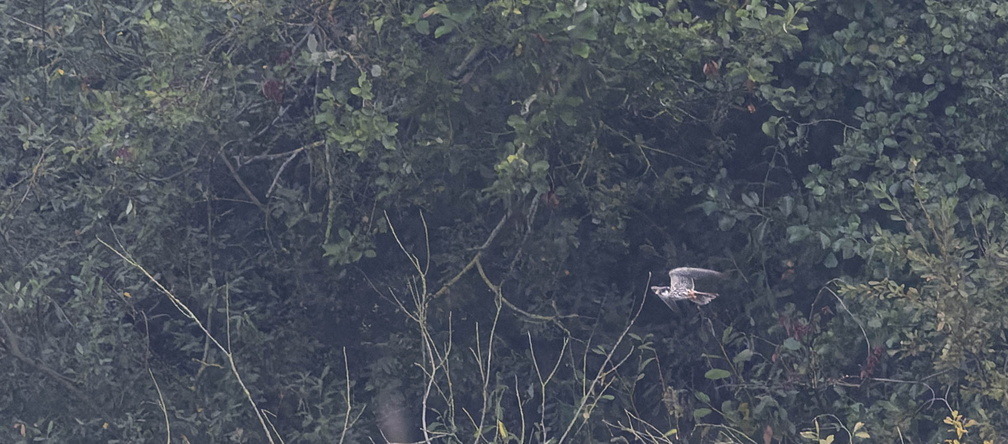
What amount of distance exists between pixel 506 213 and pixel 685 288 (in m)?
0.91

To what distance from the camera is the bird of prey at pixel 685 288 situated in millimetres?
5367

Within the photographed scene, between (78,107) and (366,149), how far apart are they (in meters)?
1.58

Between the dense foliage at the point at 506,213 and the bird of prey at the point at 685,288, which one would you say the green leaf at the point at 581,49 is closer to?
the dense foliage at the point at 506,213

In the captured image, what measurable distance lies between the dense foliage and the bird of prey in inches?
8.7

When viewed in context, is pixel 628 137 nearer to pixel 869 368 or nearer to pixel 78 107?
pixel 869 368

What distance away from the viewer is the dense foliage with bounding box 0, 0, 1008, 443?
5035 mm

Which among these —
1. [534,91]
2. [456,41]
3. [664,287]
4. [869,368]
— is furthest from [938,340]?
[456,41]

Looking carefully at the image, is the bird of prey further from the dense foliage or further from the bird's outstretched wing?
the dense foliage

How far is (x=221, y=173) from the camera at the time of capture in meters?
5.89

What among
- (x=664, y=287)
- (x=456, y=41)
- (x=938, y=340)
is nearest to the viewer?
(x=938, y=340)

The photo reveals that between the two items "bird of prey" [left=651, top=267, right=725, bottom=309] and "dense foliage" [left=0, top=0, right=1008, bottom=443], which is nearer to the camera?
"dense foliage" [left=0, top=0, right=1008, bottom=443]

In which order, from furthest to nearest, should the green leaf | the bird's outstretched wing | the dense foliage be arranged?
1. the bird's outstretched wing
2. the dense foliage
3. the green leaf

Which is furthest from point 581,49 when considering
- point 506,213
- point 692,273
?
point 692,273

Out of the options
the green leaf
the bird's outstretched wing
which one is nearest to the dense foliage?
the green leaf
